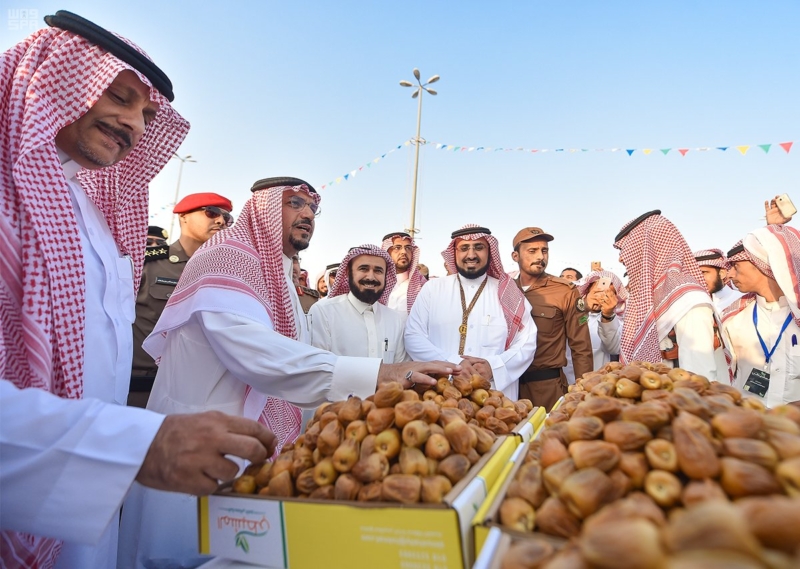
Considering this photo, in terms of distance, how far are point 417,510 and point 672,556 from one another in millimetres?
556

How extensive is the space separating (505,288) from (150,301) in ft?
11.7

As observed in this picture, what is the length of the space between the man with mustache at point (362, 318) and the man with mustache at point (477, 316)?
210 mm

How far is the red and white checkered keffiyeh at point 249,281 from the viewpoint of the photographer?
2.28 meters

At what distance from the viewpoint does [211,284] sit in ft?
7.41

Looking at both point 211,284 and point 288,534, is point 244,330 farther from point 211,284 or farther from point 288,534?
point 288,534

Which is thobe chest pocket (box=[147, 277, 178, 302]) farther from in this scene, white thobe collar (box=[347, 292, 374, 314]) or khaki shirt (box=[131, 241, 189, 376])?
white thobe collar (box=[347, 292, 374, 314])

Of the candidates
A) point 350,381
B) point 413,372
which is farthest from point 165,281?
point 413,372

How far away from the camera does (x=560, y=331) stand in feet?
15.7

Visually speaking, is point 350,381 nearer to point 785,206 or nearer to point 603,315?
point 603,315

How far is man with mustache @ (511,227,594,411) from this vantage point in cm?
461

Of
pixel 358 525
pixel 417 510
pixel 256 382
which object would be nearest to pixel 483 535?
pixel 417 510

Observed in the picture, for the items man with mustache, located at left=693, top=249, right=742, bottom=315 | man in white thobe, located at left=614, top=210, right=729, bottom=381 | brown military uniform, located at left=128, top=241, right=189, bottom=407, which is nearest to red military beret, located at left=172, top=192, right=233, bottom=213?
brown military uniform, located at left=128, top=241, right=189, bottom=407

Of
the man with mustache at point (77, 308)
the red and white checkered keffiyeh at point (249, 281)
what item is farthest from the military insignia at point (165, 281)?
the man with mustache at point (77, 308)

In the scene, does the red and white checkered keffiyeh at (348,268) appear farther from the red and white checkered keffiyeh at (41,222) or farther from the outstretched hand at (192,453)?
the outstretched hand at (192,453)
